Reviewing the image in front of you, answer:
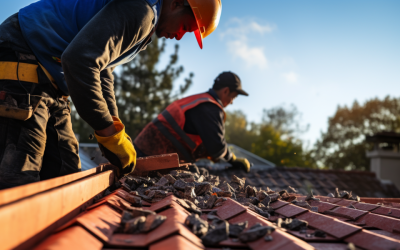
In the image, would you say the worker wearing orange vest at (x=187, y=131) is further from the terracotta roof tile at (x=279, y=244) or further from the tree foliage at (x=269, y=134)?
the tree foliage at (x=269, y=134)

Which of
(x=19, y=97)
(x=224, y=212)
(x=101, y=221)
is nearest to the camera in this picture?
(x=101, y=221)

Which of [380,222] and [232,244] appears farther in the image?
[380,222]

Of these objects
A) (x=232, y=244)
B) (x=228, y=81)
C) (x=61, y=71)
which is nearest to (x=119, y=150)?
(x=61, y=71)

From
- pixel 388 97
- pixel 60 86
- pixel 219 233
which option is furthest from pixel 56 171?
pixel 388 97

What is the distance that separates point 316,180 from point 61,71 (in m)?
5.91

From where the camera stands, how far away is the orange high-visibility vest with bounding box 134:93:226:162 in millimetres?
4398

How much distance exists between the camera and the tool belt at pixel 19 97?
5.97 ft

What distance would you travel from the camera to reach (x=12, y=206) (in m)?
0.72

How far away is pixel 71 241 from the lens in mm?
854

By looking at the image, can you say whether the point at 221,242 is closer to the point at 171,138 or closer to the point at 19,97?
the point at 19,97

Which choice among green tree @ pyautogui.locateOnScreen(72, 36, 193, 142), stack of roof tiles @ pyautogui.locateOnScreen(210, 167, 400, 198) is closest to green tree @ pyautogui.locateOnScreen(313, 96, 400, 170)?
green tree @ pyautogui.locateOnScreen(72, 36, 193, 142)

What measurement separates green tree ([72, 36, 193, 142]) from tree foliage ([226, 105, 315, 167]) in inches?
520

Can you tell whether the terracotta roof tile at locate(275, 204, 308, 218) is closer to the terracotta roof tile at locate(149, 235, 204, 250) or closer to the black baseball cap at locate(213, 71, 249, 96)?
the terracotta roof tile at locate(149, 235, 204, 250)

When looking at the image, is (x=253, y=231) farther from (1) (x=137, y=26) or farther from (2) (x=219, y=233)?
(1) (x=137, y=26)
